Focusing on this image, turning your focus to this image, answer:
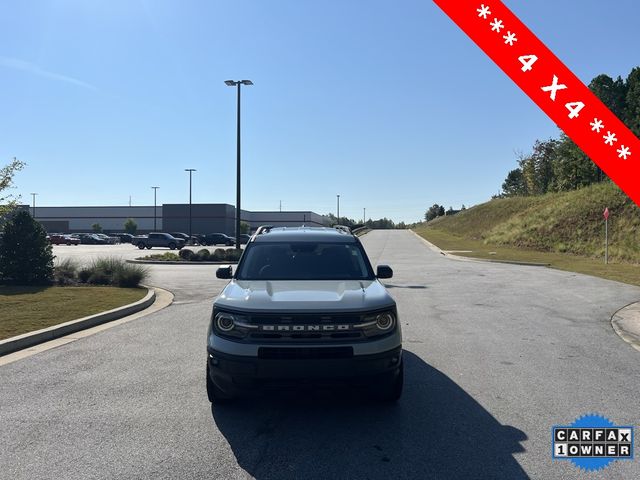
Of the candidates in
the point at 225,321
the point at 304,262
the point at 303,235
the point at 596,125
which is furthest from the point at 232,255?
the point at 225,321

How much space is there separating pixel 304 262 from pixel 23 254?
1213 centimetres

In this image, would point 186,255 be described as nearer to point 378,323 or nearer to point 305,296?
point 305,296

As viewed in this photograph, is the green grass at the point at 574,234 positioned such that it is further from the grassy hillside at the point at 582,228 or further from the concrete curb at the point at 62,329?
the concrete curb at the point at 62,329

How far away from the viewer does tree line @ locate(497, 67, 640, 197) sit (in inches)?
2274

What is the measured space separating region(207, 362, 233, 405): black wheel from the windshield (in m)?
1.34

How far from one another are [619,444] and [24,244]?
15.5 metres

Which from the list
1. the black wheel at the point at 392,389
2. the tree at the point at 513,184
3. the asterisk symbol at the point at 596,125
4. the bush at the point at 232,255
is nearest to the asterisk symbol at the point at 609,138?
the asterisk symbol at the point at 596,125

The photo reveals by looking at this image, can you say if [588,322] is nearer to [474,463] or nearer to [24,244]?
[474,463]

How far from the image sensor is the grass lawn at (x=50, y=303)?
30.4ft

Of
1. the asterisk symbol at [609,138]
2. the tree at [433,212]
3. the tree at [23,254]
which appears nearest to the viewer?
the asterisk symbol at [609,138]

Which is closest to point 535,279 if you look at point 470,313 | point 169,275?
point 470,313

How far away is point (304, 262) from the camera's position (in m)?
6.24

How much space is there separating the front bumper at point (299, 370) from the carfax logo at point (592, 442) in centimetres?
164

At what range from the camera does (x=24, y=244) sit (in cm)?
1505
